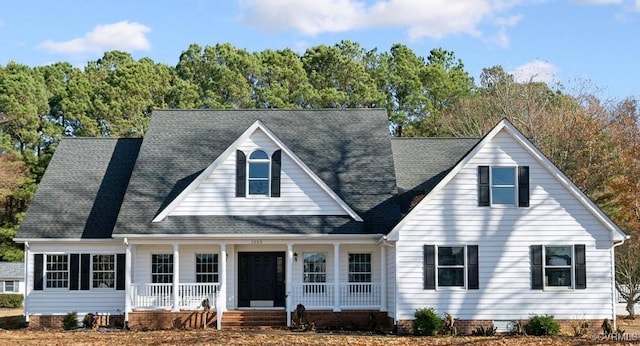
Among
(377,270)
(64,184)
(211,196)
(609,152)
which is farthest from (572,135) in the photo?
(64,184)

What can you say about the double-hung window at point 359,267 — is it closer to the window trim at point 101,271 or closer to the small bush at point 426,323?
the small bush at point 426,323

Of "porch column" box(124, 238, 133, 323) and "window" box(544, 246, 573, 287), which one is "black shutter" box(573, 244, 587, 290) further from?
"porch column" box(124, 238, 133, 323)

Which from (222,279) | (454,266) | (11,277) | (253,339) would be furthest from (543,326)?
(11,277)

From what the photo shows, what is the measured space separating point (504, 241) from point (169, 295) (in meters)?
10.5

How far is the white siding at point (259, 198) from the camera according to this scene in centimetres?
2855

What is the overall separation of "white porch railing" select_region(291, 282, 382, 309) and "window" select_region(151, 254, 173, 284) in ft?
13.8

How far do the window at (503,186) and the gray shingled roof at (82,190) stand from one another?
12.2m

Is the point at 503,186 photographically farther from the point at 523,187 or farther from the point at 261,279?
the point at 261,279

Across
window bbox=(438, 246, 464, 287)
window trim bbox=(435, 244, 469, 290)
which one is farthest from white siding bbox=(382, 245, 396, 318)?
window bbox=(438, 246, 464, 287)

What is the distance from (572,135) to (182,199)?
20.2 meters

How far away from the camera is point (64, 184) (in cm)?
3145

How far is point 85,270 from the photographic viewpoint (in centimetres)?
2936

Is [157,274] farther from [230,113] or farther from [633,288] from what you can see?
[633,288]

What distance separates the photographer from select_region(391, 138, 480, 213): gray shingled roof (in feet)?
101
